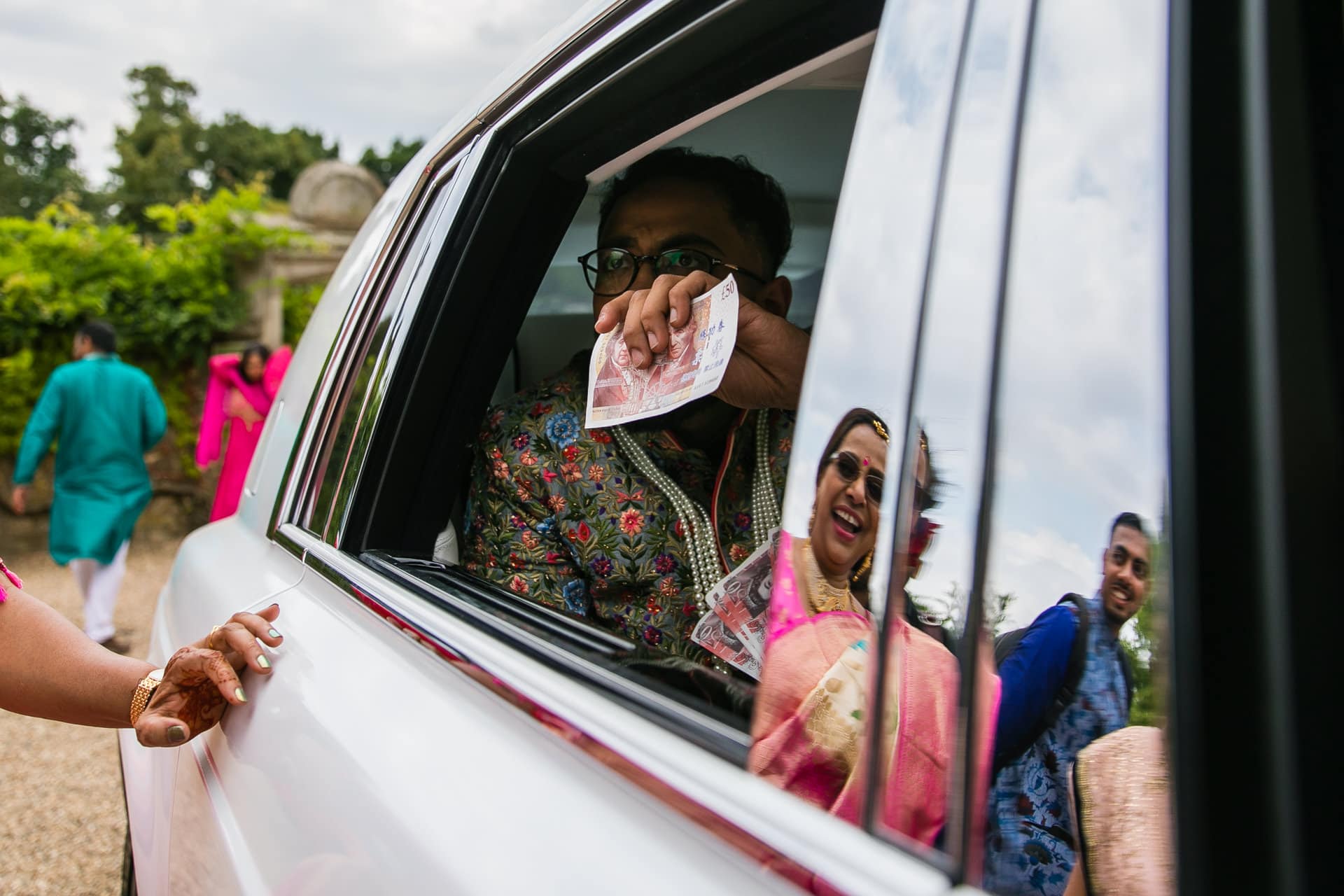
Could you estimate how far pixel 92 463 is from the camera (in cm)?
A: 588

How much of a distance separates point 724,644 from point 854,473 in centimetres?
50

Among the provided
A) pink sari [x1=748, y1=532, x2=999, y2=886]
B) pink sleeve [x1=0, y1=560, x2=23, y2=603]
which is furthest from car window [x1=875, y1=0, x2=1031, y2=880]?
pink sleeve [x1=0, y1=560, x2=23, y2=603]

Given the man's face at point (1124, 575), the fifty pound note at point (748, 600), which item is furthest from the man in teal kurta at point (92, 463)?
the man's face at point (1124, 575)

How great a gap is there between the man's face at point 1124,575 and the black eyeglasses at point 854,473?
0.63 feet

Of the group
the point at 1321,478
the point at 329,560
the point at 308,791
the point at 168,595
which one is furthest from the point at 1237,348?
the point at 168,595

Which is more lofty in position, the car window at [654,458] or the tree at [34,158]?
the tree at [34,158]

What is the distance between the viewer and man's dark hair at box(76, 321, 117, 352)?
5.97 m

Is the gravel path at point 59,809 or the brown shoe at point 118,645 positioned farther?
the brown shoe at point 118,645

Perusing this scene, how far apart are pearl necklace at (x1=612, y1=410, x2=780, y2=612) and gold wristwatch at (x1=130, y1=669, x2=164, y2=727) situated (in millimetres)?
856

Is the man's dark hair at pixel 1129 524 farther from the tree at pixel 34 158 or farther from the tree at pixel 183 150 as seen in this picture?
the tree at pixel 34 158

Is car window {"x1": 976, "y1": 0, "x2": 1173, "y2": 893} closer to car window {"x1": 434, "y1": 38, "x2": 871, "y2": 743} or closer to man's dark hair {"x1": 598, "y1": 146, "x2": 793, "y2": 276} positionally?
car window {"x1": 434, "y1": 38, "x2": 871, "y2": 743}

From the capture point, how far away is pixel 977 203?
631 mm

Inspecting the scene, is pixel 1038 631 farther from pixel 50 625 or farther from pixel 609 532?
pixel 50 625

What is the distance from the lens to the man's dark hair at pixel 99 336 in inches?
235
